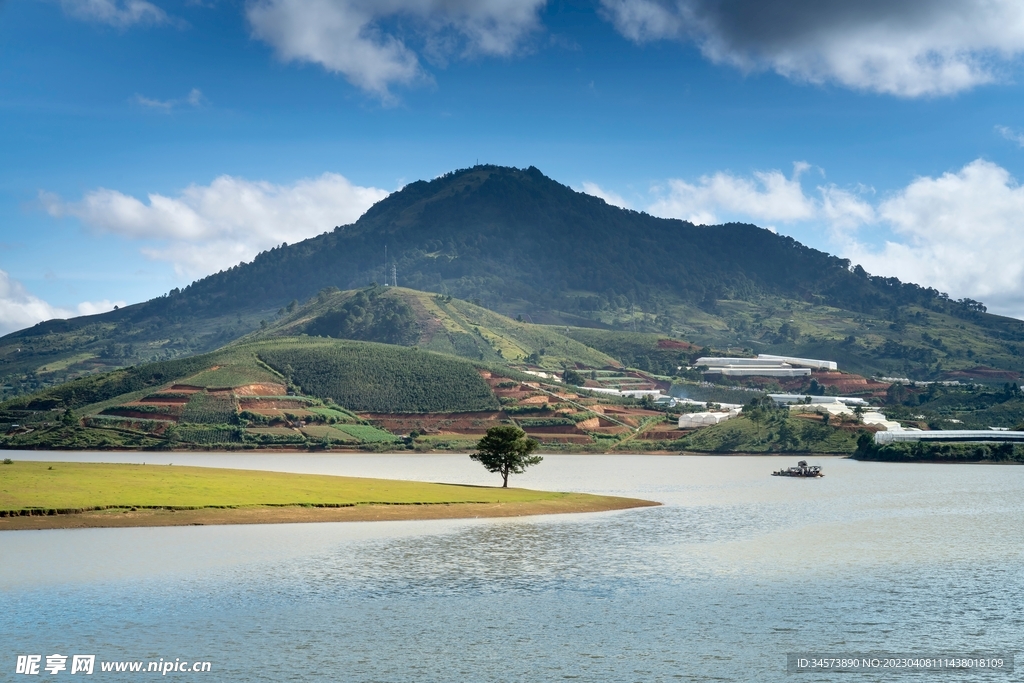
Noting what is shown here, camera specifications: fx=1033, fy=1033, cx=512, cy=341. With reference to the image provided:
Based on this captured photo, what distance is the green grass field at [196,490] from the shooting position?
316 ft

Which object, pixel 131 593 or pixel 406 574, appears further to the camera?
pixel 406 574

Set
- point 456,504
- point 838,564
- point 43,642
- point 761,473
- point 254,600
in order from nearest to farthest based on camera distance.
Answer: point 43,642, point 254,600, point 838,564, point 456,504, point 761,473

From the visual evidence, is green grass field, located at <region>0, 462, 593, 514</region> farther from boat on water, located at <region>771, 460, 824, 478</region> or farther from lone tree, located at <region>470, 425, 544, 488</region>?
boat on water, located at <region>771, 460, 824, 478</region>

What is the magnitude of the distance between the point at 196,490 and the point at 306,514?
1448cm

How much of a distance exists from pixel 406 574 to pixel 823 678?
106 ft

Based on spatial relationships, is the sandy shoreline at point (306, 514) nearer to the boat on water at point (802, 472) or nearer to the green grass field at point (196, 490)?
the green grass field at point (196, 490)

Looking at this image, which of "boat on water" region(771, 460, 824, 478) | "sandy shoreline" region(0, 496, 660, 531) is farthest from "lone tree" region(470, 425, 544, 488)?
"boat on water" region(771, 460, 824, 478)

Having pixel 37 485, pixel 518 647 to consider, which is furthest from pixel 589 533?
pixel 37 485

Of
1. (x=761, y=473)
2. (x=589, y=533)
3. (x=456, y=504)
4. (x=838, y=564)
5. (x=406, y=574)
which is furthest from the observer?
(x=761, y=473)

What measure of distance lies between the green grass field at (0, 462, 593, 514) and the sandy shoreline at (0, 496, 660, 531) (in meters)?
1.40

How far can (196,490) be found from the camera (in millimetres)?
107875

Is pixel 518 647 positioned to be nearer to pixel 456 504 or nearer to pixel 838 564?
pixel 838 564

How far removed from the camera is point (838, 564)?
262 feet

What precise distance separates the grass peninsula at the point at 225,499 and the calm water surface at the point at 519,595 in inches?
189
